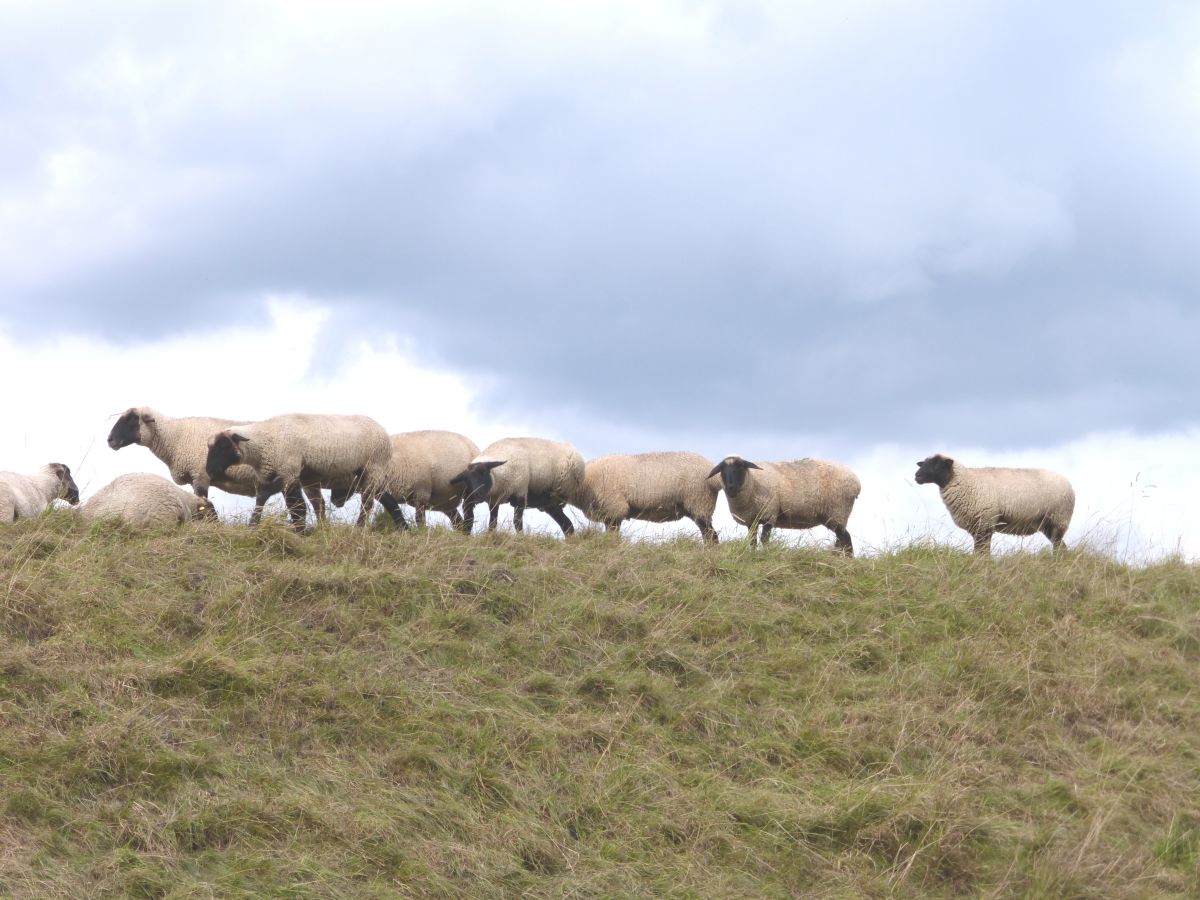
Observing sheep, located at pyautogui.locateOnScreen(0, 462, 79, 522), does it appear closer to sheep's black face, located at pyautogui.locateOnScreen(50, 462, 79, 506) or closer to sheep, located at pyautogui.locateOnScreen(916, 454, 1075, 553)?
sheep's black face, located at pyautogui.locateOnScreen(50, 462, 79, 506)

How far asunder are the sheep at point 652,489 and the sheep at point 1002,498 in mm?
3485

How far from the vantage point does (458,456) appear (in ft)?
59.3

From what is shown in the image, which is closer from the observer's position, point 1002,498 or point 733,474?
point 733,474

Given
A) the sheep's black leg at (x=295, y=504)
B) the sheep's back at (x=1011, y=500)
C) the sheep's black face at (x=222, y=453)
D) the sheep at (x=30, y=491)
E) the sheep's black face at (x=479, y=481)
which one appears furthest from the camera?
the sheep's back at (x=1011, y=500)

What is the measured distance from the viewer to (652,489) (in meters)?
18.8

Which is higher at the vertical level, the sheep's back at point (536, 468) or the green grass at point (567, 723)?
the sheep's back at point (536, 468)

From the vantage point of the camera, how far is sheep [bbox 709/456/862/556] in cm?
A: 1822

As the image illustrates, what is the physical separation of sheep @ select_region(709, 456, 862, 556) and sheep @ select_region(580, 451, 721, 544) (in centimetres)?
46

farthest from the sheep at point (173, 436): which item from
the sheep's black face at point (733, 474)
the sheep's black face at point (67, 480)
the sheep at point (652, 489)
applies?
the sheep's black face at point (733, 474)

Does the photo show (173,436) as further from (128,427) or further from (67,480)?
(67,480)

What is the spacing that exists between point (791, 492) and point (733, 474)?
1.09 meters

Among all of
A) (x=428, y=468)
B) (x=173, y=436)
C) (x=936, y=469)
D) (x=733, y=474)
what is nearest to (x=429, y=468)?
(x=428, y=468)

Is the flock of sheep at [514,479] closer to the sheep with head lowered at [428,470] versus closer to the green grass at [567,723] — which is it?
the sheep with head lowered at [428,470]

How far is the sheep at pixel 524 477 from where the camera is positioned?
56.9 feet
